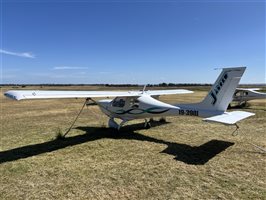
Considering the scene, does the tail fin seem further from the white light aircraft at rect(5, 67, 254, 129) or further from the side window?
the side window

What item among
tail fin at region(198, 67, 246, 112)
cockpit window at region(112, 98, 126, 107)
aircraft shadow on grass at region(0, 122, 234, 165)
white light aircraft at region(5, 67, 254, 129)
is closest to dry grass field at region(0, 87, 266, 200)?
aircraft shadow on grass at region(0, 122, 234, 165)

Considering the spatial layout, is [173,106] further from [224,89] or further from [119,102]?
[119,102]

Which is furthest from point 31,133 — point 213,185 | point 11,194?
point 213,185

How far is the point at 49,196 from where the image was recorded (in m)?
5.37

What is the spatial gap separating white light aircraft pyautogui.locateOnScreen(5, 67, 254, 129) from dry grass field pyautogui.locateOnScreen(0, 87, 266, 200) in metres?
1.06

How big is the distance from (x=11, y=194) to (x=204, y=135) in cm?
790

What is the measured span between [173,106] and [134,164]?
3.98 metres

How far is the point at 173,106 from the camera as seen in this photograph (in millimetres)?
10477

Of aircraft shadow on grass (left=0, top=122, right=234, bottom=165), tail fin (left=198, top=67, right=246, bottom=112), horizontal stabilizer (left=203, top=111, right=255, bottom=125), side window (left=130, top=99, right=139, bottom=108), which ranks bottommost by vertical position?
aircraft shadow on grass (left=0, top=122, right=234, bottom=165)

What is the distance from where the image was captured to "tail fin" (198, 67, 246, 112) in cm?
878

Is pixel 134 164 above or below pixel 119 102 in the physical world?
below

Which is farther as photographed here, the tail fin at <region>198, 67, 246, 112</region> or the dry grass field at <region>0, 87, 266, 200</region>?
the tail fin at <region>198, 67, 246, 112</region>

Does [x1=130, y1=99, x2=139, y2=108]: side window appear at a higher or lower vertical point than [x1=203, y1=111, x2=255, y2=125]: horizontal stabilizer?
higher

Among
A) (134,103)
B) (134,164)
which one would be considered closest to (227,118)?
(134,164)
